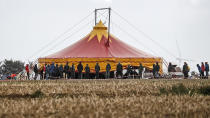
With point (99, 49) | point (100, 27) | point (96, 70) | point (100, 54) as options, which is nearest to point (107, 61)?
point (100, 54)

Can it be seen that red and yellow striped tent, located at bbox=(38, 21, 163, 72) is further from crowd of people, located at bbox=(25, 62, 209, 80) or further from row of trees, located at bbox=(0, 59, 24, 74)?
row of trees, located at bbox=(0, 59, 24, 74)

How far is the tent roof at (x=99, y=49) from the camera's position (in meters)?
38.7

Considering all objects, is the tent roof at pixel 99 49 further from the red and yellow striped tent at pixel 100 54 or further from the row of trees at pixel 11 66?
the row of trees at pixel 11 66

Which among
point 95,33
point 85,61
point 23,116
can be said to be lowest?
point 23,116

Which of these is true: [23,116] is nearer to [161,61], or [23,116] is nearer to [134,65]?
[134,65]

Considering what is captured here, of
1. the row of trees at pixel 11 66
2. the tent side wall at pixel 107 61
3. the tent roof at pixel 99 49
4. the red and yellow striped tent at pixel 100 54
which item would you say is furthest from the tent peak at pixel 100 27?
the row of trees at pixel 11 66

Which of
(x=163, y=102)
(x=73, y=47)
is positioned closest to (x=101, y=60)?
(x=73, y=47)

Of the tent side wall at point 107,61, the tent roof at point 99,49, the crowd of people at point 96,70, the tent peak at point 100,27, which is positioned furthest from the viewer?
the tent peak at point 100,27

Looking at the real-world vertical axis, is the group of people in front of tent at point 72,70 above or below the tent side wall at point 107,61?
below

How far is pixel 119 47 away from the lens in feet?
133

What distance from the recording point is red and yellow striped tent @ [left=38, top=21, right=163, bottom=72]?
37.9 m

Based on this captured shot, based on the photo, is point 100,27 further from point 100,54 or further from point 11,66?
point 11,66

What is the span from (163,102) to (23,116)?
2752 mm

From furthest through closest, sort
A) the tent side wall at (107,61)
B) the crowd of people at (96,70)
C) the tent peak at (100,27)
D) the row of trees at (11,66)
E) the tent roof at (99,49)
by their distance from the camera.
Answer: the row of trees at (11,66), the tent peak at (100,27), the tent roof at (99,49), the tent side wall at (107,61), the crowd of people at (96,70)
